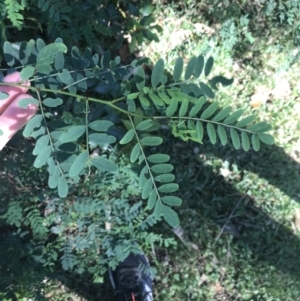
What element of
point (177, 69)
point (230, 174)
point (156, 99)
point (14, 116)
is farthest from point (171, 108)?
point (230, 174)

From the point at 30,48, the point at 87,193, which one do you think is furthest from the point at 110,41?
the point at 30,48

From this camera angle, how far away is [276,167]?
269 cm

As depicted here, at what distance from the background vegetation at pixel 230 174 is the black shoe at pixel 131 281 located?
74mm

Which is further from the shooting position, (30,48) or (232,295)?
(232,295)

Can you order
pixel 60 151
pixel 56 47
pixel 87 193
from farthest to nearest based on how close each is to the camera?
1. pixel 87 193
2. pixel 60 151
3. pixel 56 47

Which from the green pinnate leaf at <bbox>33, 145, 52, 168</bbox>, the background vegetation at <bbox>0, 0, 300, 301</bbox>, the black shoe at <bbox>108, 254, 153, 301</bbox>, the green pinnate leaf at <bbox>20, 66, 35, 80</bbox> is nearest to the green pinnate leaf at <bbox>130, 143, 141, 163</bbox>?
the green pinnate leaf at <bbox>33, 145, 52, 168</bbox>

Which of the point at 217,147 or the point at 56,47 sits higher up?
the point at 56,47

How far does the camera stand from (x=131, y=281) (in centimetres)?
254

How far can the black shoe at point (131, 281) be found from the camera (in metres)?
2.52

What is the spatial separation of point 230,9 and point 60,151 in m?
1.69

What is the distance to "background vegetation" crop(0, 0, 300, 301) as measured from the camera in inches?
102

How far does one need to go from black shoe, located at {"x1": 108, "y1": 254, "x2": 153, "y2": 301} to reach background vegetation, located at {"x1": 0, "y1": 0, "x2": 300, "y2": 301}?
74mm

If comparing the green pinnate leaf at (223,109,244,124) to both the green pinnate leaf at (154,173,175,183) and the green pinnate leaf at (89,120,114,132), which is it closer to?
the green pinnate leaf at (154,173,175,183)

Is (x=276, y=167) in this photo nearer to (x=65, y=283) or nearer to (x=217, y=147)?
(x=217, y=147)
